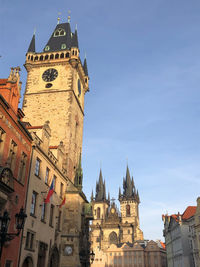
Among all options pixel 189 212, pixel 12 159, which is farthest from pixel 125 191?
pixel 12 159

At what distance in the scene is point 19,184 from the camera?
19094mm

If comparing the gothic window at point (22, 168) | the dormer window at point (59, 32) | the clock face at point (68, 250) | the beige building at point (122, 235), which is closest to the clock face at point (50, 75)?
the dormer window at point (59, 32)

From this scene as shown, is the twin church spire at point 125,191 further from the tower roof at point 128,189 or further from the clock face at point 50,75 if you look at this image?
the clock face at point 50,75

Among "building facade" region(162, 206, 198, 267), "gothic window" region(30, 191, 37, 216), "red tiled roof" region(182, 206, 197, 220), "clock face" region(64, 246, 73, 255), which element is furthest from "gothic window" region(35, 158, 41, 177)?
"red tiled roof" region(182, 206, 197, 220)

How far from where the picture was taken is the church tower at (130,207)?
4245 inches

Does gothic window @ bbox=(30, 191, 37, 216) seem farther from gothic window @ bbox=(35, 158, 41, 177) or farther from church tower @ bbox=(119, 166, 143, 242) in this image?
church tower @ bbox=(119, 166, 143, 242)

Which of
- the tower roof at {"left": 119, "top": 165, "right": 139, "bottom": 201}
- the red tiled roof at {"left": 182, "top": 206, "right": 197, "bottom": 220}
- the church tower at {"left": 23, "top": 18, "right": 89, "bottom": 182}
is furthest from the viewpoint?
the tower roof at {"left": 119, "top": 165, "right": 139, "bottom": 201}

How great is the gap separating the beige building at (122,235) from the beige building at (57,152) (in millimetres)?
65235

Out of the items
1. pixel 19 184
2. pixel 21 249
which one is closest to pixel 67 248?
pixel 21 249

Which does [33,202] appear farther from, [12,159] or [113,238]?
[113,238]

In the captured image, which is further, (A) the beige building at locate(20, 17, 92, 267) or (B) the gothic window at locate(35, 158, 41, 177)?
(B) the gothic window at locate(35, 158, 41, 177)

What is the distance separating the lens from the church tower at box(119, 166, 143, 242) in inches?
4245

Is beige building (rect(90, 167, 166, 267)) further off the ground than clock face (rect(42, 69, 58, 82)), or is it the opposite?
clock face (rect(42, 69, 58, 82))

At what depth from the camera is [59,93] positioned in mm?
37656
